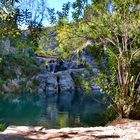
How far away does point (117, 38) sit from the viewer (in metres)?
15.5

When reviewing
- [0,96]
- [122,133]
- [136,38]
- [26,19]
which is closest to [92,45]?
[136,38]

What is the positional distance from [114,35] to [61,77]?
54064mm

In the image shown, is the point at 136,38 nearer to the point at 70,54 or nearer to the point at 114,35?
the point at 114,35

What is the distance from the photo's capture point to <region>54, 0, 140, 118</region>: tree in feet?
48.0

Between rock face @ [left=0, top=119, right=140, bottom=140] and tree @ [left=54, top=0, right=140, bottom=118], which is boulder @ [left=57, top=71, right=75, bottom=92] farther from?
rock face @ [left=0, top=119, right=140, bottom=140]

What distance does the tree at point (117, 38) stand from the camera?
48.0 ft

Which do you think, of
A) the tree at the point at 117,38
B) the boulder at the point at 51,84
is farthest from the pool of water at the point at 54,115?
the boulder at the point at 51,84

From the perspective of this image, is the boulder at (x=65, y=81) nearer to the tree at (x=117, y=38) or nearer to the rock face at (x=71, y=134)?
the tree at (x=117, y=38)

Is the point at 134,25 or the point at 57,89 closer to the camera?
the point at 134,25

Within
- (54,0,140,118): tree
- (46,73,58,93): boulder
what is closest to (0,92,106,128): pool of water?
(54,0,140,118): tree

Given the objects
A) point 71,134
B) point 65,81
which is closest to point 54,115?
point 71,134

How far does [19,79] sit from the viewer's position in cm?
6738

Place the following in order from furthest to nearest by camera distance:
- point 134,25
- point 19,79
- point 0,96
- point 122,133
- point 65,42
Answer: point 19,79, point 0,96, point 65,42, point 134,25, point 122,133

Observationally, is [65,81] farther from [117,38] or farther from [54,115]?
[117,38]
